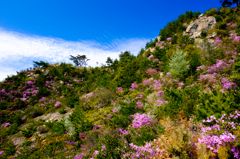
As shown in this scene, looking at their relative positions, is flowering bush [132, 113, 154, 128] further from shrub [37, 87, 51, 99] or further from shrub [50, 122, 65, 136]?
shrub [37, 87, 51, 99]

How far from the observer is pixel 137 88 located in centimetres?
953

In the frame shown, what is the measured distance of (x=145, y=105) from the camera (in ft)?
20.1

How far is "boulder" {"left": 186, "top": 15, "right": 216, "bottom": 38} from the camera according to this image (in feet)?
42.5

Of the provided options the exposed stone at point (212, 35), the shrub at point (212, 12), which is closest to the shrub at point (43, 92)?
the exposed stone at point (212, 35)

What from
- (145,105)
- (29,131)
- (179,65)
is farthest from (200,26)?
(29,131)

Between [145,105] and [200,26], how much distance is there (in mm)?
13961

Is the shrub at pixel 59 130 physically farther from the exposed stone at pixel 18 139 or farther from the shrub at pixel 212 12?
the shrub at pixel 212 12

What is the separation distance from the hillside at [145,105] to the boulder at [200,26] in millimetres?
99

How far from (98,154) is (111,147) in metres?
0.51

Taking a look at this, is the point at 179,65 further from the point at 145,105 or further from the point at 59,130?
the point at 59,130

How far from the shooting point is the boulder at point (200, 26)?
1295 cm

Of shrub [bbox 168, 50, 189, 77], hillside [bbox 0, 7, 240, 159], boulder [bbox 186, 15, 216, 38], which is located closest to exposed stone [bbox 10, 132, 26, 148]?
hillside [bbox 0, 7, 240, 159]

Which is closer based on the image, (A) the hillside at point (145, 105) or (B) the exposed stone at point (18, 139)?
(A) the hillside at point (145, 105)

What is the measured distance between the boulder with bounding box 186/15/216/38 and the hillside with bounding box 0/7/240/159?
10 cm
